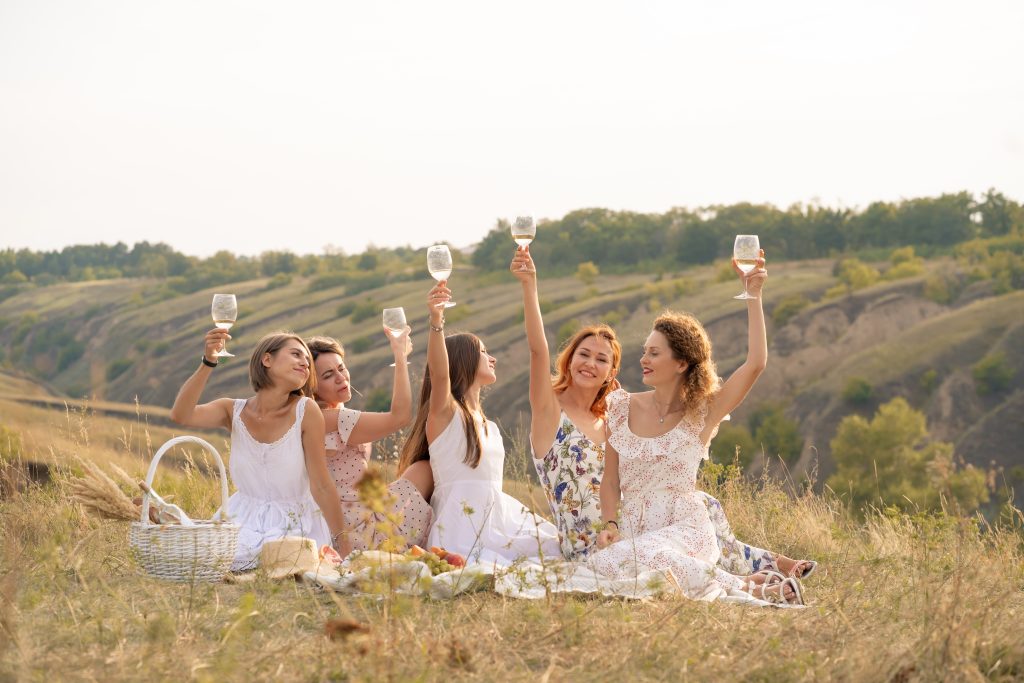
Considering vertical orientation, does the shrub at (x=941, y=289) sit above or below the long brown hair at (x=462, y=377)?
below

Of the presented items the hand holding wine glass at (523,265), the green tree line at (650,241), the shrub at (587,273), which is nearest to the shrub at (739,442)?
the green tree line at (650,241)

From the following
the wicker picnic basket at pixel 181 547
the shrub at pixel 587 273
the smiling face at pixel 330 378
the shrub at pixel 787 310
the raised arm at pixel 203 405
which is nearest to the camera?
the wicker picnic basket at pixel 181 547

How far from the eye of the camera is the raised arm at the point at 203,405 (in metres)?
5.65

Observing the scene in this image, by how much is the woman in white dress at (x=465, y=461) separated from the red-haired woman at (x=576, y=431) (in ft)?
0.59

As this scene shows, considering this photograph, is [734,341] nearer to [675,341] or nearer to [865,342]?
[865,342]

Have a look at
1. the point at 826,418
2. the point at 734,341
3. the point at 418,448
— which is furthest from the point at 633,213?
the point at 418,448

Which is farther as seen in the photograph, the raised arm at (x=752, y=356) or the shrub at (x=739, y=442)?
the shrub at (x=739, y=442)

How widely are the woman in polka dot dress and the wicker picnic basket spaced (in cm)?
100

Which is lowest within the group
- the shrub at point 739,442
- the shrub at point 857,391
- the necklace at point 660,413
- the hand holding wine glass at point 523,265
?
the shrub at point 739,442

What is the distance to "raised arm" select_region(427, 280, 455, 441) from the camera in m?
5.57

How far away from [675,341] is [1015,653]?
2214mm

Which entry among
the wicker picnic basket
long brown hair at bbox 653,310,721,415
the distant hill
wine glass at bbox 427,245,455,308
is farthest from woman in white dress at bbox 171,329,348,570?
the distant hill

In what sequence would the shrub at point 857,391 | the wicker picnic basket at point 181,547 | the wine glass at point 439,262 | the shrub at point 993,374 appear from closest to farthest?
the wicker picnic basket at point 181,547, the wine glass at point 439,262, the shrub at point 993,374, the shrub at point 857,391

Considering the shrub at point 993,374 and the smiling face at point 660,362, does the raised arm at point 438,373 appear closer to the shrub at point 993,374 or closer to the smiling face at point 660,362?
the smiling face at point 660,362
